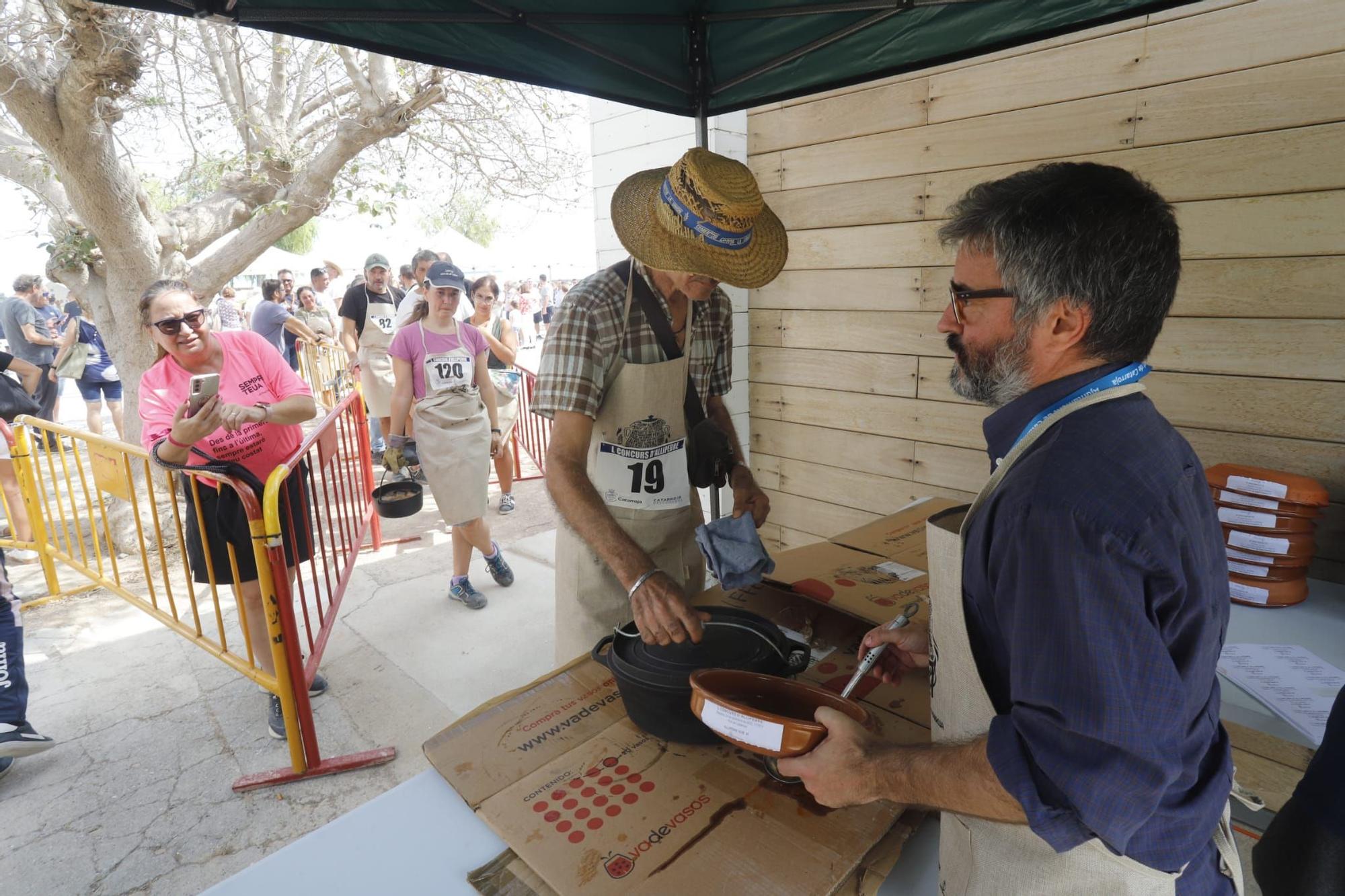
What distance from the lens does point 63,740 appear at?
314cm

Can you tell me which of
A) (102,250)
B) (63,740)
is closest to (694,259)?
(63,740)

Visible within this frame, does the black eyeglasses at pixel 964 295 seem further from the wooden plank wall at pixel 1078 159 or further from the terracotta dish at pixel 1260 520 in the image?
the wooden plank wall at pixel 1078 159

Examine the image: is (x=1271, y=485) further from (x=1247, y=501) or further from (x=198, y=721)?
(x=198, y=721)

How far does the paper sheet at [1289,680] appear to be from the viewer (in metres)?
1.58

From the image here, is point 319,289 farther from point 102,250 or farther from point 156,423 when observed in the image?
point 156,423

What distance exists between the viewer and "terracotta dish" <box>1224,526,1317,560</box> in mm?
2084

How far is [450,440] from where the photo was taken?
4355 millimetres

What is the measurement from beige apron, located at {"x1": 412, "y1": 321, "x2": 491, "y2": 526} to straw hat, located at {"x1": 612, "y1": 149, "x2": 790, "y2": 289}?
267 cm

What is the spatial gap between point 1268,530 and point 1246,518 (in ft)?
0.20

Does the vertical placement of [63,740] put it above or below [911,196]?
below

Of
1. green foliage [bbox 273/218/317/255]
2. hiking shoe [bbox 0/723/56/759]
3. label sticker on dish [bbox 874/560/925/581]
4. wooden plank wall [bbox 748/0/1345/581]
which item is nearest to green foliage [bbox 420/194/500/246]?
wooden plank wall [bbox 748/0/1345/581]

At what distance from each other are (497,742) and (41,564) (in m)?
5.64

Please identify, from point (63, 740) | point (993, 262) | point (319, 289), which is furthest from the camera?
point (319, 289)

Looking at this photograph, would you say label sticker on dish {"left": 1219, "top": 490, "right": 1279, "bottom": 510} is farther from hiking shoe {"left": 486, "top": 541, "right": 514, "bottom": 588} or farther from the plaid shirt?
hiking shoe {"left": 486, "top": 541, "right": 514, "bottom": 588}
